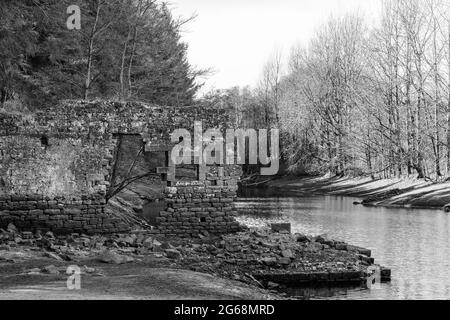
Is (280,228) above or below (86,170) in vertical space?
below

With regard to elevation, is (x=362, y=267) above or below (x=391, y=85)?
below

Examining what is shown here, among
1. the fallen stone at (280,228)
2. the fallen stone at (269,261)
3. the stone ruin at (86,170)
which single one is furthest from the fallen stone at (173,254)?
the fallen stone at (280,228)

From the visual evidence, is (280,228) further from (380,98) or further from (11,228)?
(380,98)

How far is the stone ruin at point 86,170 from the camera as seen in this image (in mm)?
16484

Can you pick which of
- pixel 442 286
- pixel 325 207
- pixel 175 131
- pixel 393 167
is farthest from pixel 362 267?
pixel 393 167

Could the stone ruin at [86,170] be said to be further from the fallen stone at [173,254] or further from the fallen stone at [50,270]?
the fallen stone at [50,270]

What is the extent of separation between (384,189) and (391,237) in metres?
19.9

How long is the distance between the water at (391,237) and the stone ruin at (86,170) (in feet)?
15.9

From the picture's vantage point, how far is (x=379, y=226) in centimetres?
2425

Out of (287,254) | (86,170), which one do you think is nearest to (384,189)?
(287,254)

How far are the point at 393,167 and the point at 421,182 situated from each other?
5.29 meters

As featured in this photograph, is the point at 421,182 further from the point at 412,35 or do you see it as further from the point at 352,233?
the point at 352,233

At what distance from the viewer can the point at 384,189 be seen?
4050 cm

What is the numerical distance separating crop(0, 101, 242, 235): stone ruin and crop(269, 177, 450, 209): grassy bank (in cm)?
1831
